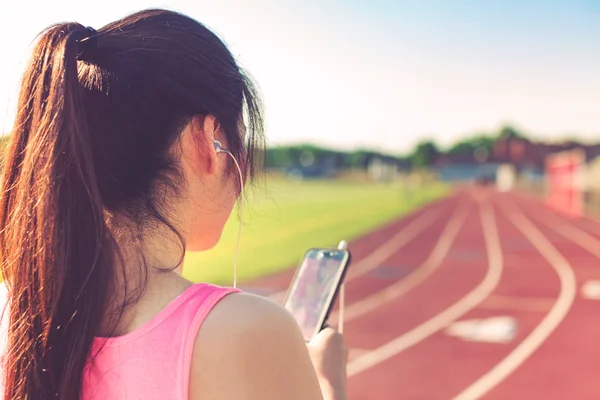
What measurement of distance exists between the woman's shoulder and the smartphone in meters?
0.67

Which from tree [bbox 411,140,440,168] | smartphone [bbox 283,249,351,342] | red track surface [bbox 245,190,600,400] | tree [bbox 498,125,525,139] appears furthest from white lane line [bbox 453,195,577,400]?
tree [bbox 498,125,525,139]

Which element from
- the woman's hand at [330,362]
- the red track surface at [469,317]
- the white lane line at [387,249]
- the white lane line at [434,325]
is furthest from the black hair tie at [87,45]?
the white lane line at [387,249]

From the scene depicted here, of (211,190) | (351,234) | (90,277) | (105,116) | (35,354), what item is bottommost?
(351,234)

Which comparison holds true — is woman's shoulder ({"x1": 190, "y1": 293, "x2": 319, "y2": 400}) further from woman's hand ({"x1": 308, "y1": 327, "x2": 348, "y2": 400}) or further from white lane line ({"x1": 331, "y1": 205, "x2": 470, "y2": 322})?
white lane line ({"x1": 331, "y1": 205, "x2": 470, "y2": 322})

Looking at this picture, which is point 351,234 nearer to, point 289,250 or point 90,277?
point 289,250

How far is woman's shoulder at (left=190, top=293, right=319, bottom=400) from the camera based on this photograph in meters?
0.92

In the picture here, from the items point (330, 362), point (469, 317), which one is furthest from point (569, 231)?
point (330, 362)

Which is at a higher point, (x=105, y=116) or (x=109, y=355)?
(x=105, y=116)

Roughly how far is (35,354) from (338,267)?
33.8 inches

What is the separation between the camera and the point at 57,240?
1056 mm

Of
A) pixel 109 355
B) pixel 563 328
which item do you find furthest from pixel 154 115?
pixel 563 328

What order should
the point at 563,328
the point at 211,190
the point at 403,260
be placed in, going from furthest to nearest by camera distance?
the point at 403,260
the point at 563,328
the point at 211,190

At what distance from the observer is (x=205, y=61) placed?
111cm

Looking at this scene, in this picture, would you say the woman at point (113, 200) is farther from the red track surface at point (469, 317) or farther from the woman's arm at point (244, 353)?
the red track surface at point (469, 317)
